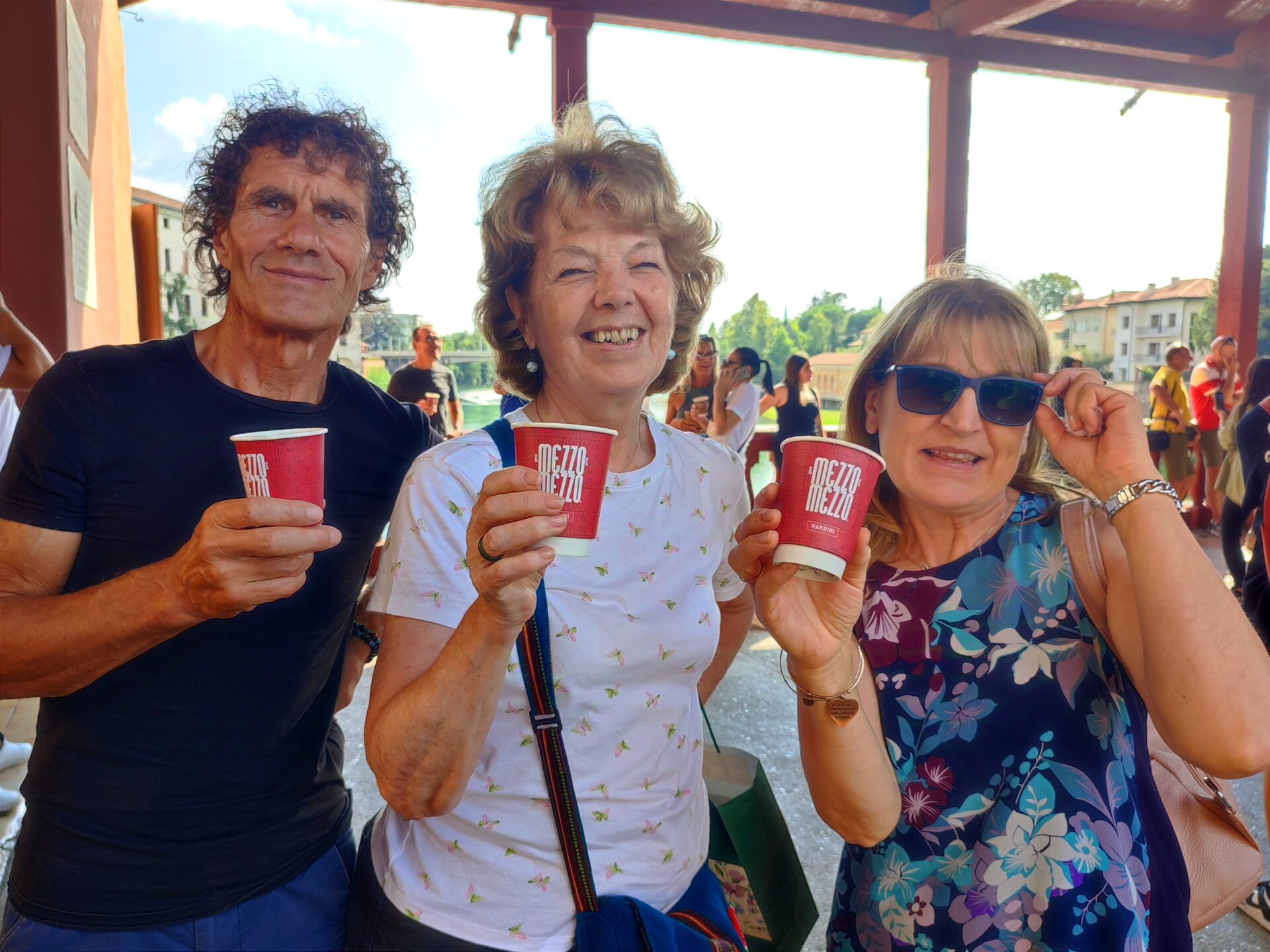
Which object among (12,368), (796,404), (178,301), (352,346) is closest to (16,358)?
(12,368)

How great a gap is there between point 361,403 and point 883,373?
1.12 m

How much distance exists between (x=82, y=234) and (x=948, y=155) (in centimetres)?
808

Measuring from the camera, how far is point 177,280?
59.3 feet

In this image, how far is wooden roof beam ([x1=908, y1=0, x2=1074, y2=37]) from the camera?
7504 millimetres

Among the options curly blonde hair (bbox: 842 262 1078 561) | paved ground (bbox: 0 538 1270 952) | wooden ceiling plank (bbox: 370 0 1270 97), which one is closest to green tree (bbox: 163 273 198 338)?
wooden ceiling plank (bbox: 370 0 1270 97)

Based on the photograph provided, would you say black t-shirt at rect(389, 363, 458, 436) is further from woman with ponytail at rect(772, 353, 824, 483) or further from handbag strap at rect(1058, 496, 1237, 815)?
handbag strap at rect(1058, 496, 1237, 815)

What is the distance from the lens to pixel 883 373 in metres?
1.64

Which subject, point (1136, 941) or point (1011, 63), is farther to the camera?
point (1011, 63)

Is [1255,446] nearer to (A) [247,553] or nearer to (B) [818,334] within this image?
(A) [247,553]

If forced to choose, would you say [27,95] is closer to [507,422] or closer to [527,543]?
[507,422]

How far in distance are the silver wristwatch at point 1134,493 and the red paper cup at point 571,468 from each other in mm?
848

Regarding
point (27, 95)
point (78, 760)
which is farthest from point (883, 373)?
point (27, 95)

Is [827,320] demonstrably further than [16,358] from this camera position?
Yes

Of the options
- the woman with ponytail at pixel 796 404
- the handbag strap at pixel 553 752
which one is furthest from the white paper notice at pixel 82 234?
the woman with ponytail at pixel 796 404
